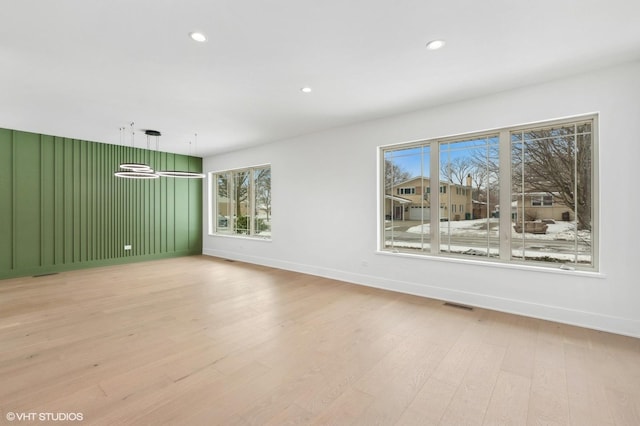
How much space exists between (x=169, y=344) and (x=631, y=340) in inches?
179

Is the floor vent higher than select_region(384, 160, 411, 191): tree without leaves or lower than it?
lower

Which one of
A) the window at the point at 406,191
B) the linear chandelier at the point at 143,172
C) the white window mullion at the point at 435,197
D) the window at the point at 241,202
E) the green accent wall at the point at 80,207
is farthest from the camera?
the window at the point at 241,202

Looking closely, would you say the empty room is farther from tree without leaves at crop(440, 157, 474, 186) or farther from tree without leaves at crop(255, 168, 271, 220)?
tree without leaves at crop(255, 168, 271, 220)

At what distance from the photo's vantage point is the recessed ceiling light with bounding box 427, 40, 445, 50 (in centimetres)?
262

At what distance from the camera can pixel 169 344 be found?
2801 millimetres

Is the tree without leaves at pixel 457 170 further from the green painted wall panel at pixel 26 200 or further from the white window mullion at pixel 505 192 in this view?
the green painted wall panel at pixel 26 200

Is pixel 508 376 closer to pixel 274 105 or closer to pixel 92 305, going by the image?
pixel 274 105

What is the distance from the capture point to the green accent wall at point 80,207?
5504mm

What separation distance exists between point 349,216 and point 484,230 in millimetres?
2114

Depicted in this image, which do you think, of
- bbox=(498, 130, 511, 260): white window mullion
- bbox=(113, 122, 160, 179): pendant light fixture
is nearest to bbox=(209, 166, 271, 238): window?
bbox=(113, 122, 160, 179): pendant light fixture

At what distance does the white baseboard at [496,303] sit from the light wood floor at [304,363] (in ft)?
0.45

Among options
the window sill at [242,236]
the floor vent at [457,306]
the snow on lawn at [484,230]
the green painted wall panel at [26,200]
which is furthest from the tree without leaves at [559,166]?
the green painted wall panel at [26,200]

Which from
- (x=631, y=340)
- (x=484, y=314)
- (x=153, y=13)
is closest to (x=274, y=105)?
(x=153, y=13)

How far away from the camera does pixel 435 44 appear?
8.73ft
